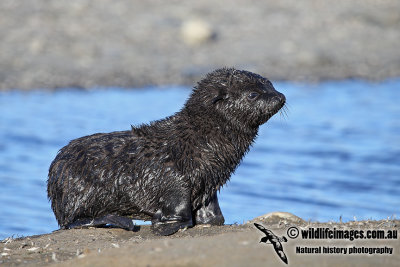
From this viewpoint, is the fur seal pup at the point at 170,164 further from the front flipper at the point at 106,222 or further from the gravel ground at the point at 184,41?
the gravel ground at the point at 184,41

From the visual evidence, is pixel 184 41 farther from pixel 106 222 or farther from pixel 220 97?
pixel 106 222

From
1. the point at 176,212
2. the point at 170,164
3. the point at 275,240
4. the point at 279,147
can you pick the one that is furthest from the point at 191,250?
the point at 279,147

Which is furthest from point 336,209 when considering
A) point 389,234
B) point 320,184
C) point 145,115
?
point 145,115

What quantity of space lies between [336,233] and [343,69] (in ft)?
49.6

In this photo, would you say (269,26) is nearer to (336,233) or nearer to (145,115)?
(145,115)

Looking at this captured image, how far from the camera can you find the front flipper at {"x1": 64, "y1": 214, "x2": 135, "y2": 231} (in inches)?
283

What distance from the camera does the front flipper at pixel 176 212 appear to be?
282 inches

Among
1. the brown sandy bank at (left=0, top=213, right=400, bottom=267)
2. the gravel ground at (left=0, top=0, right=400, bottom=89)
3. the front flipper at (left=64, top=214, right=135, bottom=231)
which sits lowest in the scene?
the brown sandy bank at (left=0, top=213, right=400, bottom=267)

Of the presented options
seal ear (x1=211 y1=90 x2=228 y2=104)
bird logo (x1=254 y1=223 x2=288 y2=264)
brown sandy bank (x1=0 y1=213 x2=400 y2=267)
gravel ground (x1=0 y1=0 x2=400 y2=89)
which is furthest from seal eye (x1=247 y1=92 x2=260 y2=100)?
gravel ground (x1=0 y1=0 x2=400 y2=89)

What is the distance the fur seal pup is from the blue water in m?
2.30

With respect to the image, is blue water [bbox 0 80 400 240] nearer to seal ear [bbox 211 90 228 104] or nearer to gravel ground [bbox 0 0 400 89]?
gravel ground [bbox 0 0 400 89]

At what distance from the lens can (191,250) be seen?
5.45 metres

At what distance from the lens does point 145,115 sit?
52.5 ft

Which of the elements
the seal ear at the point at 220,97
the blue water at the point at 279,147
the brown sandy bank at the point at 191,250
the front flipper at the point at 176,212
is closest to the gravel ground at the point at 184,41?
the blue water at the point at 279,147
